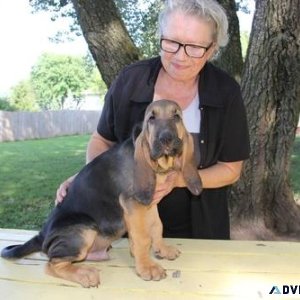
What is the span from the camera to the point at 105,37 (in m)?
5.75

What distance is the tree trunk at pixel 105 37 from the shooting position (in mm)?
5754

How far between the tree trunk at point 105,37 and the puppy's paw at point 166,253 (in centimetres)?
307

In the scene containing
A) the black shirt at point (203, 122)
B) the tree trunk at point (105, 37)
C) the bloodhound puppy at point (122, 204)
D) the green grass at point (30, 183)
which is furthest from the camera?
the green grass at point (30, 183)

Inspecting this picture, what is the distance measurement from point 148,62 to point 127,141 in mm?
705

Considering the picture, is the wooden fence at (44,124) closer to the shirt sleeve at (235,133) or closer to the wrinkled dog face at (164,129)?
the shirt sleeve at (235,133)

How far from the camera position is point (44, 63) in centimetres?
5684

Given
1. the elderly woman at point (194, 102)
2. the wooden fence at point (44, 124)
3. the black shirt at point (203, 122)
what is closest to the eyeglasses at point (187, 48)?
the elderly woman at point (194, 102)

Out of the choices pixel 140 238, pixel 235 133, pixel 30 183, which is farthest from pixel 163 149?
pixel 30 183

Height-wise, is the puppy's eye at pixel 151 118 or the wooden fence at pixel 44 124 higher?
the puppy's eye at pixel 151 118

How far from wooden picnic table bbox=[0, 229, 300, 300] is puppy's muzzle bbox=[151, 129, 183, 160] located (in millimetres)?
716

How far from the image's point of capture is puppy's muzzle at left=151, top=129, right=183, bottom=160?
259 cm

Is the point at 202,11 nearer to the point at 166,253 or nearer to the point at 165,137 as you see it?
the point at 165,137

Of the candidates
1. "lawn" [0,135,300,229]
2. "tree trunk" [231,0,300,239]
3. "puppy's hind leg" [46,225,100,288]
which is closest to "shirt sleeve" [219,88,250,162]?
"puppy's hind leg" [46,225,100,288]

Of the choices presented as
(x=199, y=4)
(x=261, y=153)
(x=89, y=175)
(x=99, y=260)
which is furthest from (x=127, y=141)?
(x=261, y=153)
